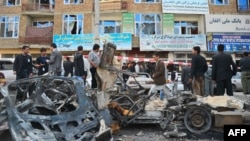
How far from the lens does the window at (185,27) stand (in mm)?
27873

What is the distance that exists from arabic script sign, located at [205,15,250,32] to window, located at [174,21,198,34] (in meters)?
1.61

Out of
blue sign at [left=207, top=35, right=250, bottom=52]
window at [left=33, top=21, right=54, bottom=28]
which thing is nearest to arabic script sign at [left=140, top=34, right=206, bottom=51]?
blue sign at [left=207, top=35, right=250, bottom=52]

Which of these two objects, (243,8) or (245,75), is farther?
(243,8)

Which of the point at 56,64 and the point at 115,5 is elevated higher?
the point at 115,5

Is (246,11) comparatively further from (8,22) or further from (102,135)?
(102,135)

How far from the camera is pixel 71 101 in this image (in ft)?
16.6

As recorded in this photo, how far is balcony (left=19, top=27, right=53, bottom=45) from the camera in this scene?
2802cm

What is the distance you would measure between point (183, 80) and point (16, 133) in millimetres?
9863

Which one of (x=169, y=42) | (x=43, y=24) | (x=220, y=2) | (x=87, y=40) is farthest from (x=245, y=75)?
(x=43, y=24)

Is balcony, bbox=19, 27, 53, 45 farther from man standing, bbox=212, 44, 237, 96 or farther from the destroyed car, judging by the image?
the destroyed car

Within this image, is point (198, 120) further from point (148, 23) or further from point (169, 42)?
point (148, 23)

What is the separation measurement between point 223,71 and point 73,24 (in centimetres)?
2203

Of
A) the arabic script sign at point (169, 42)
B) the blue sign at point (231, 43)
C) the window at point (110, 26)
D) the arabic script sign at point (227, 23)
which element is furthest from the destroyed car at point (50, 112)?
the arabic script sign at point (227, 23)

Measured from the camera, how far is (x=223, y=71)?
7.71 meters
